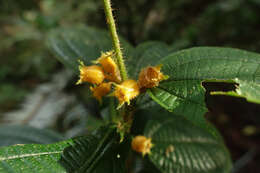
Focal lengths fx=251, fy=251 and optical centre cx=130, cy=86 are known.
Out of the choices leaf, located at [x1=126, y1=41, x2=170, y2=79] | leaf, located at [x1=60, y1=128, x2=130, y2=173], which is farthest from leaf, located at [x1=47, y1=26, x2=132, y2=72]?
leaf, located at [x1=60, y1=128, x2=130, y2=173]

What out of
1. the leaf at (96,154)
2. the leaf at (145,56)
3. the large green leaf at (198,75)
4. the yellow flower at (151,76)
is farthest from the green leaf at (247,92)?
the leaf at (145,56)

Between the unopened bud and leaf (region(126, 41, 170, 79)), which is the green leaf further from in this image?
leaf (region(126, 41, 170, 79))

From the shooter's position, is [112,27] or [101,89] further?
[101,89]

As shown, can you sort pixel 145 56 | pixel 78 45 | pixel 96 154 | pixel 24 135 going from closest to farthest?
1. pixel 96 154
2. pixel 145 56
3. pixel 78 45
4. pixel 24 135

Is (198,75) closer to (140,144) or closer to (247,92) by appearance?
(247,92)

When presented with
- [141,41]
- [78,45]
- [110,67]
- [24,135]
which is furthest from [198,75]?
[141,41]

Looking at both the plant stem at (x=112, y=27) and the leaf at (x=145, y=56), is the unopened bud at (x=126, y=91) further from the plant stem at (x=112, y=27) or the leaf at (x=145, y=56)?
the leaf at (x=145, y=56)
